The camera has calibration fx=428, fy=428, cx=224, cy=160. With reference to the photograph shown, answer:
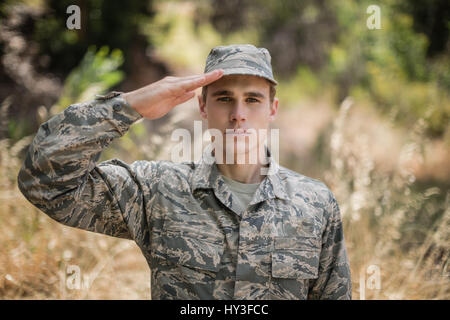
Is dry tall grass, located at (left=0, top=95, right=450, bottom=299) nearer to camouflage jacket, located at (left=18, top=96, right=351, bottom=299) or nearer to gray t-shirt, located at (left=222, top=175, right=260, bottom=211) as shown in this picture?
camouflage jacket, located at (left=18, top=96, right=351, bottom=299)

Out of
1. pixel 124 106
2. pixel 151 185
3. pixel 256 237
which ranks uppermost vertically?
pixel 124 106

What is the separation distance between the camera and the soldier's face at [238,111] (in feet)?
6.50

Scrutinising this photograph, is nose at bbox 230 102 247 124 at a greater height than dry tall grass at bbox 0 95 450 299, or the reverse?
nose at bbox 230 102 247 124

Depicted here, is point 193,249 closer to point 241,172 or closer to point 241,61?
point 241,172

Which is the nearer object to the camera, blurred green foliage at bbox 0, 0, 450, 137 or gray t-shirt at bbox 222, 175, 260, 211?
gray t-shirt at bbox 222, 175, 260, 211

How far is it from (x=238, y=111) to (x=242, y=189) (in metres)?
0.40

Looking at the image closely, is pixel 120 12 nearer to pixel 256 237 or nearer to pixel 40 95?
pixel 40 95

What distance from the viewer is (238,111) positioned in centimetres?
197

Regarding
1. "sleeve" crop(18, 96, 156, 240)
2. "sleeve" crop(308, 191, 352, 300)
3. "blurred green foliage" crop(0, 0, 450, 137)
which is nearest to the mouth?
"sleeve" crop(18, 96, 156, 240)

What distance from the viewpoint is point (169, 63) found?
9312 mm

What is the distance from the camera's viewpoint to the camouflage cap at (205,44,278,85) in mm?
1986

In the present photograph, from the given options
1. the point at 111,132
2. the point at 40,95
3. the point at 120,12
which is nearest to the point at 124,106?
the point at 111,132
